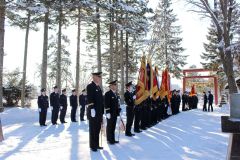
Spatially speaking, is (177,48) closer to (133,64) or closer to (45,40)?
(133,64)

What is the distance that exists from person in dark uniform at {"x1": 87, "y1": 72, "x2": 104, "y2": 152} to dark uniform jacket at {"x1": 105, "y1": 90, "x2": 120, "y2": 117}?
65 cm

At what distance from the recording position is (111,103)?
1057cm

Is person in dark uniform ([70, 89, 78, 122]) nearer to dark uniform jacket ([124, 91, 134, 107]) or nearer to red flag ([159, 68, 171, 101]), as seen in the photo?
red flag ([159, 68, 171, 101])

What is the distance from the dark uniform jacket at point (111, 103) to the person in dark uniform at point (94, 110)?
0.65m

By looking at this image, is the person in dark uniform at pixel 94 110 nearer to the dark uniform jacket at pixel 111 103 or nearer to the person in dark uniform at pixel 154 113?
the dark uniform jacket at pixel 111 103

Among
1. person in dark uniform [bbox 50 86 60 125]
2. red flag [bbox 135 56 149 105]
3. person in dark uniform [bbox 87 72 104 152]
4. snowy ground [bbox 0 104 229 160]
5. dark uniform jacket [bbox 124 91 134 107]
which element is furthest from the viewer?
person in dark uniform [bbox 50 86 60 125]

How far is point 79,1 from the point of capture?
20672mm

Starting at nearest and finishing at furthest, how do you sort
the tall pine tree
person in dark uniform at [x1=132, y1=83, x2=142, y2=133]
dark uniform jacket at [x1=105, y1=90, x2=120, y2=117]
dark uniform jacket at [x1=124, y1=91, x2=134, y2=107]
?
1. dark uniform jacket at [x1=105, y1=90, x2=120, y2=117]
2. dark uniform jacket at [x1=124, y1=91, x2=134, y2=107]
3. person in dark uniform at [x1=132, y1=83, x2=142, y2=133]
4. the tall pine tree

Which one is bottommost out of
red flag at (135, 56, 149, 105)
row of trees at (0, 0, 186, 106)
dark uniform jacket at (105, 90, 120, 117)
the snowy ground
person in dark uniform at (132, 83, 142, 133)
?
the snowy ground

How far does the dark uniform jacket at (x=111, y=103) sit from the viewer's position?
10.5m

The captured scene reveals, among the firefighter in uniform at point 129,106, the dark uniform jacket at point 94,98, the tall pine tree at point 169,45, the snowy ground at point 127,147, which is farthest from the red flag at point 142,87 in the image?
the tall pine tree at point 169,45

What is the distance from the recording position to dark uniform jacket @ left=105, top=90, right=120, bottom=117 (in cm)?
1045

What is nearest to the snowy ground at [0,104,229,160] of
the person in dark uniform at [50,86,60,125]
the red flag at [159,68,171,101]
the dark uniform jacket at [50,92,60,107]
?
the person in dark uniform at [50,86,60,125]

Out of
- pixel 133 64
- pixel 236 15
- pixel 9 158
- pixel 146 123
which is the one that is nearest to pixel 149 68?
pixel 146 123
